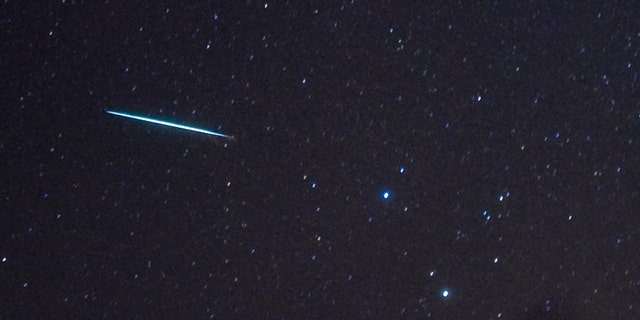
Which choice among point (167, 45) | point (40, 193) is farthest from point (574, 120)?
point (40, 193)

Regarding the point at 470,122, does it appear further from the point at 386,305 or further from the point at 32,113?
the point at 32,113

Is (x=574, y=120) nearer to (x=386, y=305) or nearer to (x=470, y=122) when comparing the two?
(x=470, y=122)

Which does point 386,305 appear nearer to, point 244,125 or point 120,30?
point 244,125

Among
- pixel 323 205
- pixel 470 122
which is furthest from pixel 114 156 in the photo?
pixel 470 122

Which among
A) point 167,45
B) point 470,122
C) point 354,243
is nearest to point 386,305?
point 354,243

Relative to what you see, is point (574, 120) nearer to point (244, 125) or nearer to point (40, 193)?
point (244, 125)

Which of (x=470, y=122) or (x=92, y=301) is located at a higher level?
(x=470, y=122)

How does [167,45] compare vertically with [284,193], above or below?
above

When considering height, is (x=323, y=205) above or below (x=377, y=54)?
below
